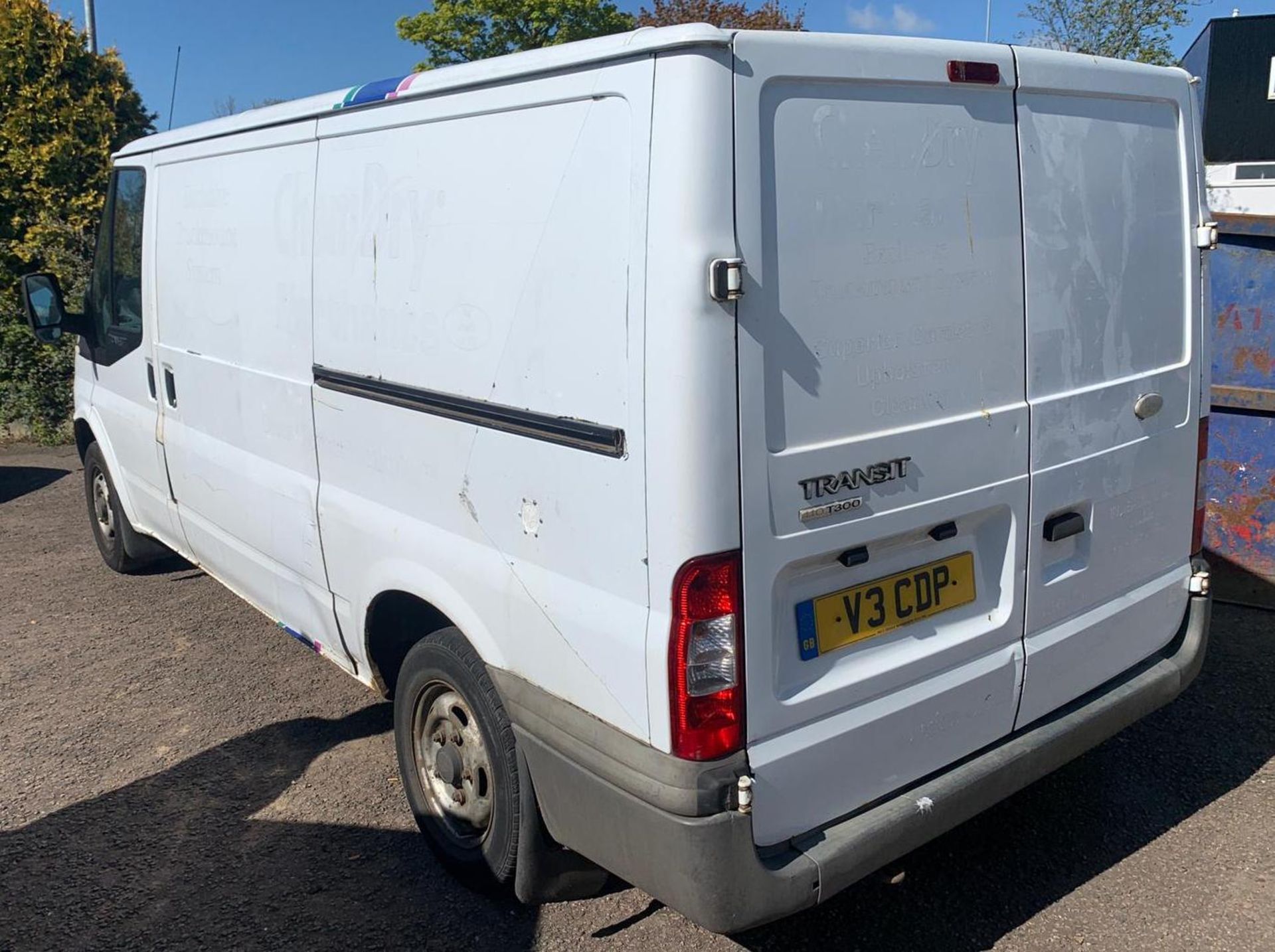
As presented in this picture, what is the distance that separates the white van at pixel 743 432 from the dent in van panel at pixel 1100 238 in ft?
0.04

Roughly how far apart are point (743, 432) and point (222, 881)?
90.5 inches

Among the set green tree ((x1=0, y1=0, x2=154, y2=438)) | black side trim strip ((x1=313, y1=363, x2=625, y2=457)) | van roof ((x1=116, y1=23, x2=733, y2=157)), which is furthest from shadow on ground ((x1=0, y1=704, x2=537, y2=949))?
green tree ((x1=0, y1=0, x2=154, y2=438))

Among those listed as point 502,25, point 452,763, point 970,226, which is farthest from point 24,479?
point 502,25

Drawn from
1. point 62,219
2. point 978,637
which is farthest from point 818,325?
point 62,219

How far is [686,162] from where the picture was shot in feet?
6.81

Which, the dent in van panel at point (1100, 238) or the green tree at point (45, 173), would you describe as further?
the green tree at point (45, 173)

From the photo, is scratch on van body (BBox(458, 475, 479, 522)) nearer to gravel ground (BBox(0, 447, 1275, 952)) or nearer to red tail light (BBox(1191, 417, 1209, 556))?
gravel ground (BBox(0, 447, 1275, 952))

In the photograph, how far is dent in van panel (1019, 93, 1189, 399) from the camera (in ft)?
8.81

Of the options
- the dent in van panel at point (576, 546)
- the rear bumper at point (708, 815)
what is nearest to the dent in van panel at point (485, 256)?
the dent in van panel at point (576, 546)

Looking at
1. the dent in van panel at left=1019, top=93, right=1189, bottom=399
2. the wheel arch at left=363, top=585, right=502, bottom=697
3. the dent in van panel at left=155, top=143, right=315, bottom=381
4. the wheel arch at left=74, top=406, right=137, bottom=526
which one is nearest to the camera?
the dent in van panel at left=1019, top=93, right=1189, bottom=399

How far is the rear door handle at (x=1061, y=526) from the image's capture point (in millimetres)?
2826

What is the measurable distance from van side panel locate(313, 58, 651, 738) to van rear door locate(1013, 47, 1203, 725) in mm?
1127

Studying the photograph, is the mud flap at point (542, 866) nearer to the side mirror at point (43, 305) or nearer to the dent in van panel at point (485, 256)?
the dent in van panel at point (485, 256)

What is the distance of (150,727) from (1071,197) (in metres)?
3.89
